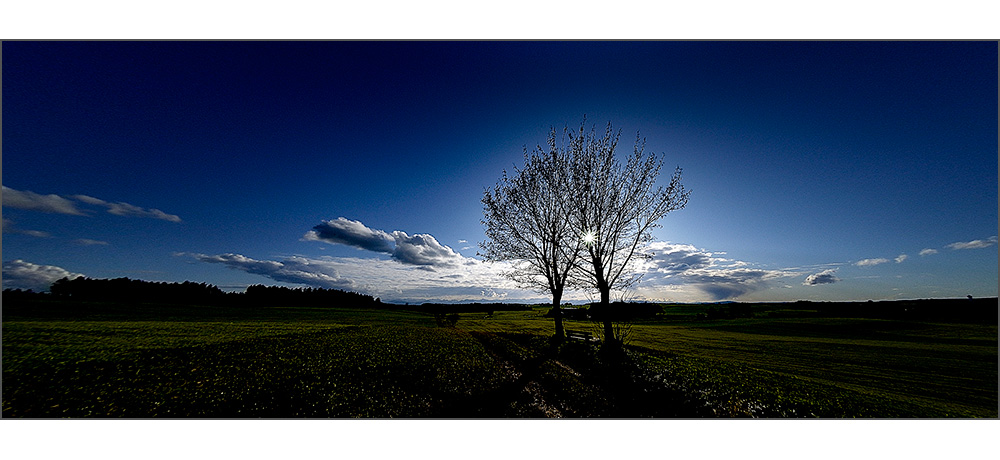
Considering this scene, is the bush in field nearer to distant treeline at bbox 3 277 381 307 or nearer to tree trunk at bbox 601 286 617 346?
distant treeline at bbox 3 277 381 307

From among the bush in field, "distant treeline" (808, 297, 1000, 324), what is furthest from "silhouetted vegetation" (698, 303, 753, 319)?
the bush in field

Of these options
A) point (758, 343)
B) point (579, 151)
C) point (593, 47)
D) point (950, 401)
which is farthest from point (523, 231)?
point (758, 343)

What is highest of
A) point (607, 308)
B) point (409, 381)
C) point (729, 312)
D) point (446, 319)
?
point (607, 308)

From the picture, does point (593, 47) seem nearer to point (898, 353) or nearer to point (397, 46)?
point (397, 46)

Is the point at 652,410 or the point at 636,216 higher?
the point at 636,216

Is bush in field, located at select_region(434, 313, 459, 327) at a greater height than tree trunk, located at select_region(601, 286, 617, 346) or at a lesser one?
lesser

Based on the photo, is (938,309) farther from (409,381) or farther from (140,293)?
(140,293)

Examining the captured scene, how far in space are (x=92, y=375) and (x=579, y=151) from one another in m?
18.6

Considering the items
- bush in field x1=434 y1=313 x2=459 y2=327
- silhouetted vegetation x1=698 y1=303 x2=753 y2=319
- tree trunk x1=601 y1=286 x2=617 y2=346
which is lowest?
bush in field x1=434 y1=313 x2=459 y2=327

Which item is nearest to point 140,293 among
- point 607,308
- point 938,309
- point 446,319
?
point 607,308

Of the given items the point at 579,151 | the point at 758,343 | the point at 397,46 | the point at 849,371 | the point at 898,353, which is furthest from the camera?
the point at 758,343

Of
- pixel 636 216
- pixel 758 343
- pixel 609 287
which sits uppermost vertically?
pixel 636 216

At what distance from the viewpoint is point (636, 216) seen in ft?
49.7

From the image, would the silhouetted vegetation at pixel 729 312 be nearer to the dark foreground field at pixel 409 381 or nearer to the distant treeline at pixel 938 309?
the distant treeline at pixel 938 309
